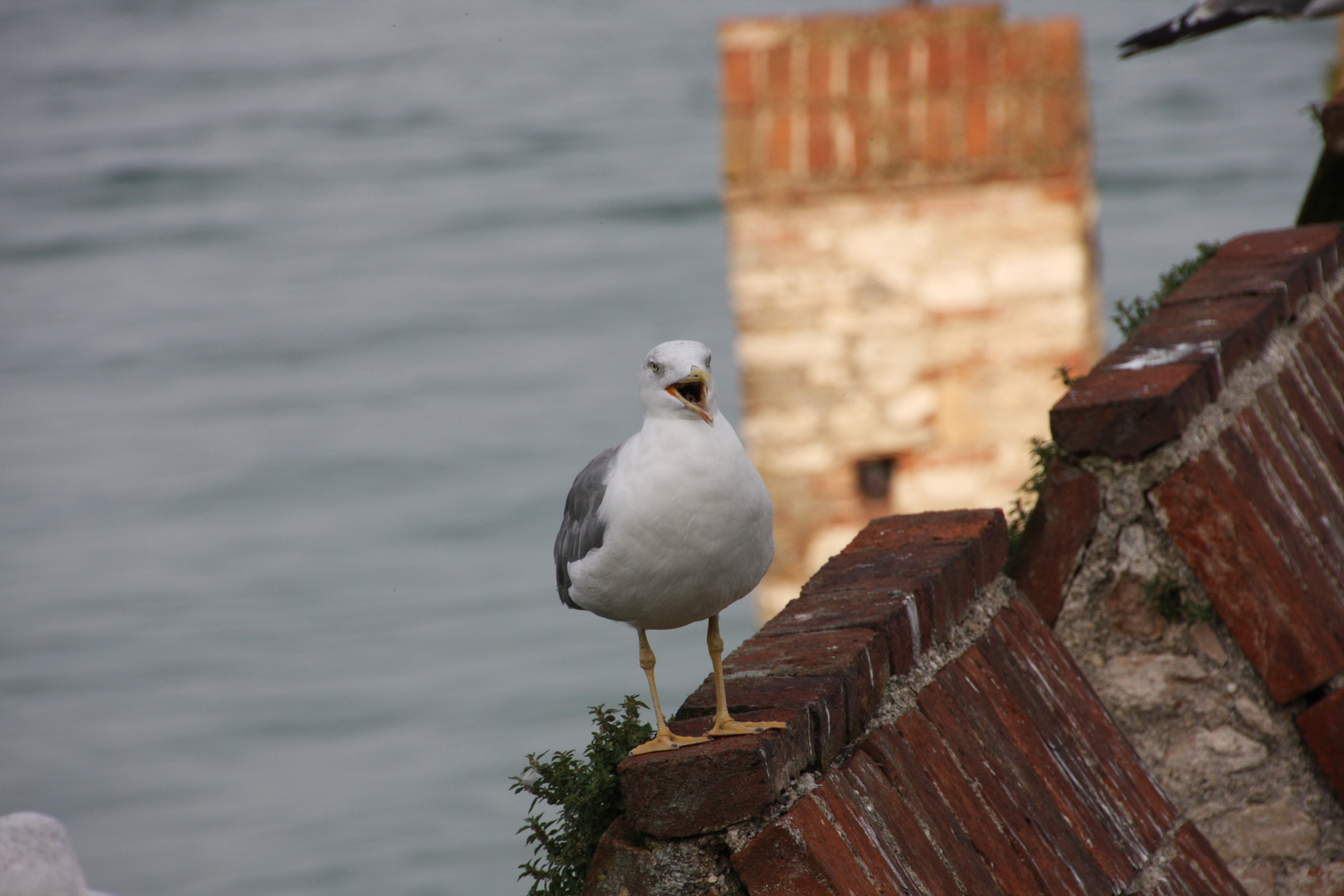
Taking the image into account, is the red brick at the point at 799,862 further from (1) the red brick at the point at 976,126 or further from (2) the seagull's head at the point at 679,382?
(1) the red brick at the point at 976,126

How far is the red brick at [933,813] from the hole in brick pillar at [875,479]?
163 inches

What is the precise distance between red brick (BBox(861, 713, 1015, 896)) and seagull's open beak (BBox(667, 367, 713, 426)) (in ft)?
1.41

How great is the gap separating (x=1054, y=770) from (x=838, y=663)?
1.13ft

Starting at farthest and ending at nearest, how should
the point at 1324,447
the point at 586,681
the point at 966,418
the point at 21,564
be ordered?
the point at 21,564
the point at 586,681
the point at 966,418
the point at 1324,447

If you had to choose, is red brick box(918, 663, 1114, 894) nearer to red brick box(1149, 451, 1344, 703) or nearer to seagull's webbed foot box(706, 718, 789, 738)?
seagull's webbed foot box(706, 718, 789, 738)

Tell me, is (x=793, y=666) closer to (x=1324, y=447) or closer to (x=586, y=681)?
(x=1324, y=447)

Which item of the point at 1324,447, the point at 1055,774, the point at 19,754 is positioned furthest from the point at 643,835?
the point at 19,754

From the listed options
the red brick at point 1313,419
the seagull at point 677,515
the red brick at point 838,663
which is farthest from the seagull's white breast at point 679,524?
the red brick at point 1313,419

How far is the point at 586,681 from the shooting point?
27.8ft

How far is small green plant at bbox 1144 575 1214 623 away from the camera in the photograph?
84.7 inches

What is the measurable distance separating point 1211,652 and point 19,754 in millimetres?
7523

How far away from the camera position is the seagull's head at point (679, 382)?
71.1 inches

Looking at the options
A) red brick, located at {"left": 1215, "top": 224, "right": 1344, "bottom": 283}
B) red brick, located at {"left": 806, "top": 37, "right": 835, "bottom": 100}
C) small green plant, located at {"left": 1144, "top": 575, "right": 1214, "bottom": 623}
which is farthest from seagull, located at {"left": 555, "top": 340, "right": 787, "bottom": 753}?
red brick, located at {"left": 806, "top": 37, "right": 835, "bottom": 100}

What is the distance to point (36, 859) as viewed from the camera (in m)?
2.12
